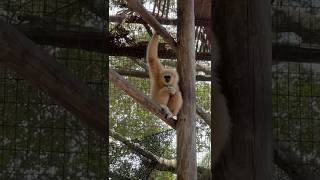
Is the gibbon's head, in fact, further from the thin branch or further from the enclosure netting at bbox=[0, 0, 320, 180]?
the enclosure netting at bbox=[0, 0, 320, 180]

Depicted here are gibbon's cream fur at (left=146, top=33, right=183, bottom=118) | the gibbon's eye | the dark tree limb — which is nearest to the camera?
the dark tree limb

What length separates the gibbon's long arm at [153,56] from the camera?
5973mm

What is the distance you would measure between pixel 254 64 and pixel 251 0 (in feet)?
0.55

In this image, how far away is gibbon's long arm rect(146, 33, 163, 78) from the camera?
5.97 m

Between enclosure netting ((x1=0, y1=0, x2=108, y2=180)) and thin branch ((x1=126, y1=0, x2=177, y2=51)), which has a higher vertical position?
thin branch ((x1=126, y1=0, x2=177, y2=51))

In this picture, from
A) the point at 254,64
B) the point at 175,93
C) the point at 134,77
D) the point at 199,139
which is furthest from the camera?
the point at 199,139

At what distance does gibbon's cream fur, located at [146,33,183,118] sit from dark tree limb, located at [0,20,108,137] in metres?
4.49

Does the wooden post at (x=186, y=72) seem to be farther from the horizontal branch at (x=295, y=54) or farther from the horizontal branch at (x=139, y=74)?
the horizontal branch at (x=295, y=54)

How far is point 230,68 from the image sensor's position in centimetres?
148

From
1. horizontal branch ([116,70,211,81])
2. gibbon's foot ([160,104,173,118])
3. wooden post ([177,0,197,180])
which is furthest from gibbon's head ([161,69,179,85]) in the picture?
horizontal branch ([116,70,211,81])

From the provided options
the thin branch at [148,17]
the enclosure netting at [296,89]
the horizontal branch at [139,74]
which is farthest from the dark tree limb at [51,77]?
the horizontal branch at [139,74]

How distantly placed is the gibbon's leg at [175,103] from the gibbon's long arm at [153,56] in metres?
0.43

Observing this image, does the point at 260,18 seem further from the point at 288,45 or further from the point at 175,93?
the point at 175,93

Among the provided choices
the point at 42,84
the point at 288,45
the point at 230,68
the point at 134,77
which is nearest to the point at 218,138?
the point at 230,68
